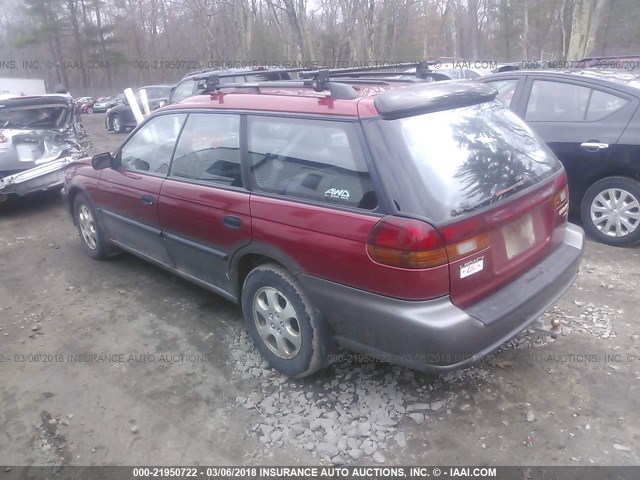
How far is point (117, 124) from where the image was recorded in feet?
57.8

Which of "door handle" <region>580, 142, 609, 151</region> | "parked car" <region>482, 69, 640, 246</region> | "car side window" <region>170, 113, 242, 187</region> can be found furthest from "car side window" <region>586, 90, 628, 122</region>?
"car side window" <region>170, 113, 242, 187</region>

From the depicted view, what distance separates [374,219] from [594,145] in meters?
3.54

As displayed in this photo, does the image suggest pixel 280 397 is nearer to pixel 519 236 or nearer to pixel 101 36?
pixel 519 236

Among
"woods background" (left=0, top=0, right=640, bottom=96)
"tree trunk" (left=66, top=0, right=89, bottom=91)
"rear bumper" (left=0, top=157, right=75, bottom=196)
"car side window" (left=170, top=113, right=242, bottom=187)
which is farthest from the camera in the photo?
"tree trunk" (left=66, top=0, right=89, bottom=91)

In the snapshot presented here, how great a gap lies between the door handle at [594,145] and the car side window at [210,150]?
3.57 meters

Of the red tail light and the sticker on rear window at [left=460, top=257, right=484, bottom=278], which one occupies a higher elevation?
the red tail light

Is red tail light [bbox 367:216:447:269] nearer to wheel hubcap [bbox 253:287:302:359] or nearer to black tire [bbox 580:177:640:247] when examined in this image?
wheel hubcap [bbox 253:287:302:359]

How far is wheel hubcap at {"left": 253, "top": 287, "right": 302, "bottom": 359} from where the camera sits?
3.15 meters

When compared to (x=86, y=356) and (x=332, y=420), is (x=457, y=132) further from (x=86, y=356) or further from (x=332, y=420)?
(x=86, y=356)

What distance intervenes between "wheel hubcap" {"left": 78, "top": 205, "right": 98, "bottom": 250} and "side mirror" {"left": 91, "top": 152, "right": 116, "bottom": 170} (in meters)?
0.73

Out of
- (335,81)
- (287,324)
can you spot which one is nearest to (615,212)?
(335,81)

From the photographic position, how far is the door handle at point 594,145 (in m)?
4.99

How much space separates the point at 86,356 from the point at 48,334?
1.87 ft

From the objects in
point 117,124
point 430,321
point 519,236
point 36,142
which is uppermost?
point 519,236
